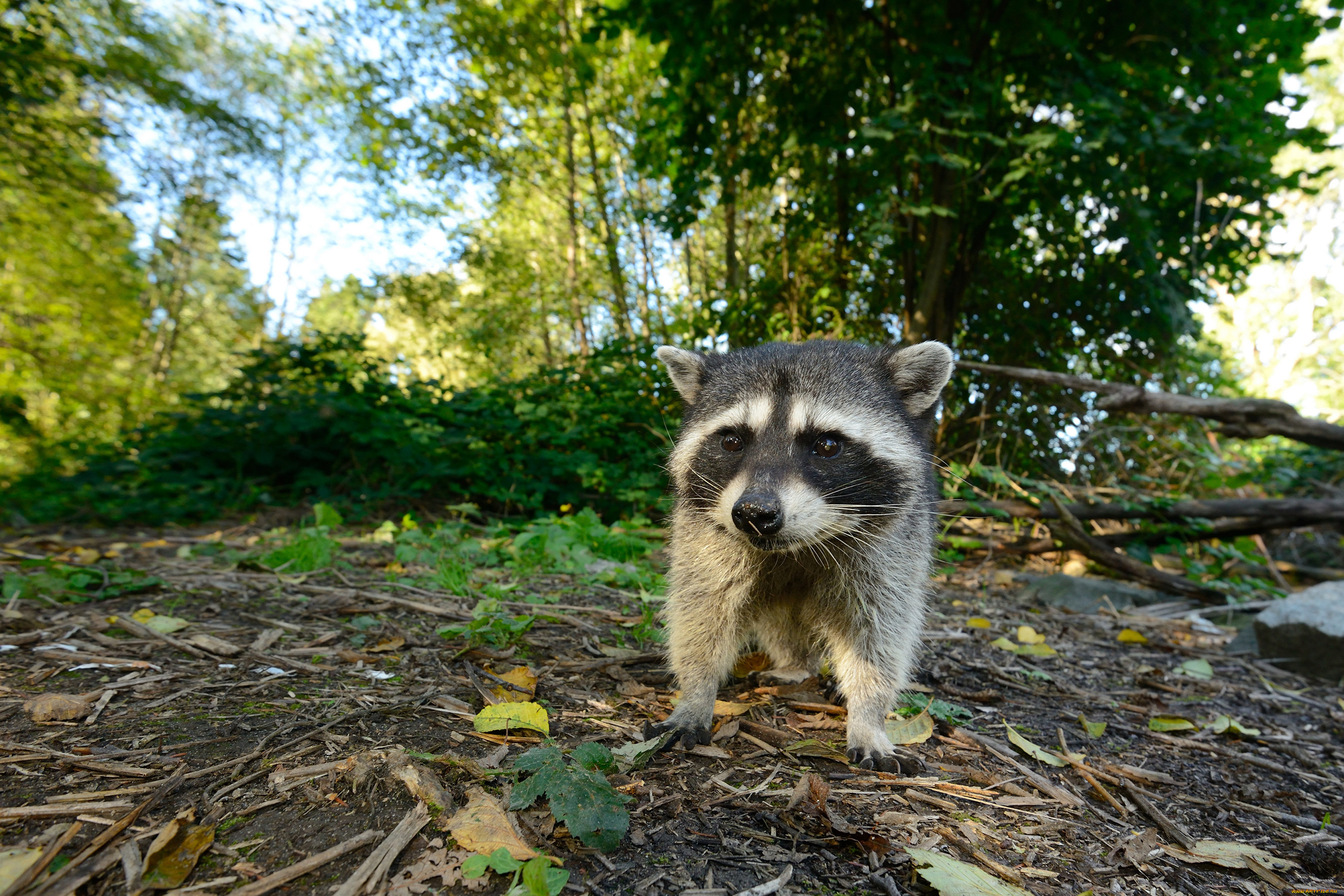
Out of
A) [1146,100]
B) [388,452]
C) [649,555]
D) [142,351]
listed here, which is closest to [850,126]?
[1146,100]

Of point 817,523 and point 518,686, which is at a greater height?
point 817,523

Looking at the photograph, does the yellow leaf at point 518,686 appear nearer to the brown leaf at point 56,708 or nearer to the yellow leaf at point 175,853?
the yellow leaf at point 175,853

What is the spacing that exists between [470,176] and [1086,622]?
1465cm

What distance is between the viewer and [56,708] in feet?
7.14

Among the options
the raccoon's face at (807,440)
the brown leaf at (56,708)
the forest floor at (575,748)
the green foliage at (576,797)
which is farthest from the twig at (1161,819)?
the brown leaf at (56,708)

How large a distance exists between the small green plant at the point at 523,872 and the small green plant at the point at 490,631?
164 cm

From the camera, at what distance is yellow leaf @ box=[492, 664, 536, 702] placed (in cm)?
266

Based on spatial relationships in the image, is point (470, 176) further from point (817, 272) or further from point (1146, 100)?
point (1146, 100)

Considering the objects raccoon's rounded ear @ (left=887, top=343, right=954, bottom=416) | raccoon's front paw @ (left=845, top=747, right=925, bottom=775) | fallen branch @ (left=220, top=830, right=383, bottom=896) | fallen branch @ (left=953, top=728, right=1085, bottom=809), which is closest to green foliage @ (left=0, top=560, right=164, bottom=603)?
fallen branch @ (left=220, top=830, right=383, bottom=896)

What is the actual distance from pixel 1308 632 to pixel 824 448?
4.07m

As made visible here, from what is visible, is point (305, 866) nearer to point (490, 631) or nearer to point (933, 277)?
point (490, 631)

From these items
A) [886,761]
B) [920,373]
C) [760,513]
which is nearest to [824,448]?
[760,513]

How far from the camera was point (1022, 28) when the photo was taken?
7.44m

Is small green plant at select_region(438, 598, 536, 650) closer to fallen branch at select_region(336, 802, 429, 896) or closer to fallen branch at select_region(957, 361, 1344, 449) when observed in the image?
fallen branch at select_region(336, 802, 429, 896)
